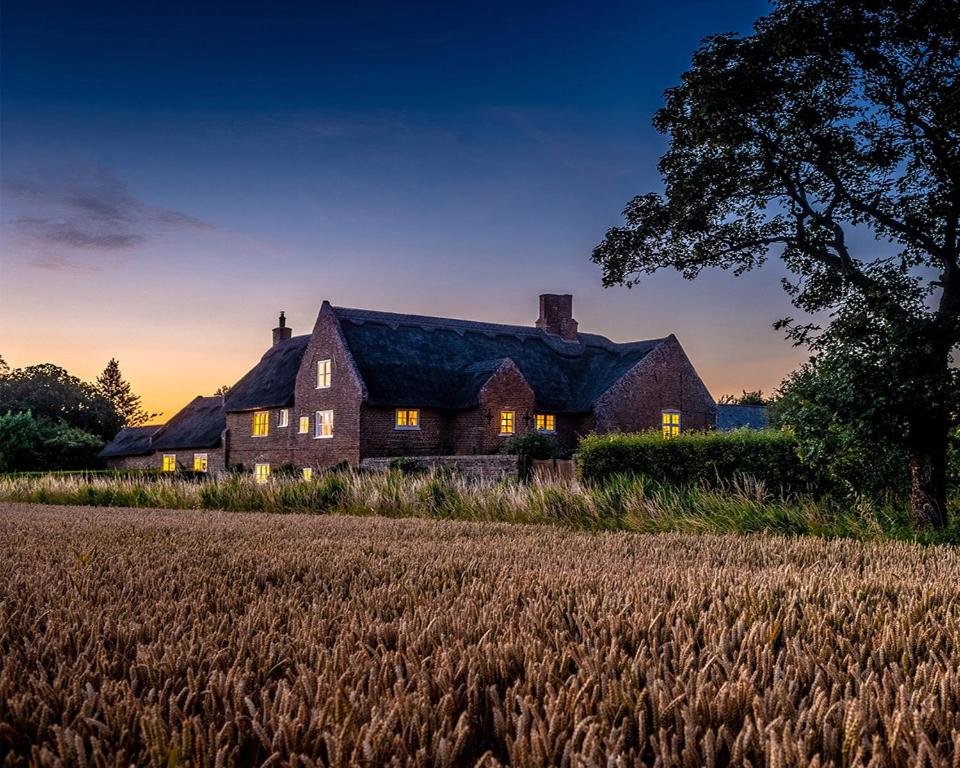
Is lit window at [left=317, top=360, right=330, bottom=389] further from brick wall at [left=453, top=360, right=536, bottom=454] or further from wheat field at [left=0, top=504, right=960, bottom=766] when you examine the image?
wheat field at [left=0, top=504, right=960, bottom=766]

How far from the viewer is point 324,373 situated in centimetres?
4025

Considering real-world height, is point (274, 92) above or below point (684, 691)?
above

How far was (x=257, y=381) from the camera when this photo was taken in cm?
4681

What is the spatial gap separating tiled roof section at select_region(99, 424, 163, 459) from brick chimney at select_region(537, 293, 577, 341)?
2799 centimetres

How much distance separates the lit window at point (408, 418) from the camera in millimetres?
38062

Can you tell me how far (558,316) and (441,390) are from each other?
38.9 feet

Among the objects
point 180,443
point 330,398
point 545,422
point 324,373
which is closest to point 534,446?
point 545,422

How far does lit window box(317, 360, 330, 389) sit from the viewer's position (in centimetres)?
3997

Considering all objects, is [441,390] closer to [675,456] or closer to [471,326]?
[471,326]

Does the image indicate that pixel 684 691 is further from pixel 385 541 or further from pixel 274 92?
pixel 274 92

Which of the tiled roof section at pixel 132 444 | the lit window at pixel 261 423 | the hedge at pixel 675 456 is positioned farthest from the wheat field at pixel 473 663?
the tiled roof section at pixel 132 444

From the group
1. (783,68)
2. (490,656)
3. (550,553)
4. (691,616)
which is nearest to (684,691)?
(490,656)

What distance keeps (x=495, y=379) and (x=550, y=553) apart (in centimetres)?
3161

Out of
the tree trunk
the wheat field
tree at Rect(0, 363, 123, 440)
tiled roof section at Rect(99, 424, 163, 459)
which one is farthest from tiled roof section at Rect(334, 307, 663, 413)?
tree at Rect(0, 363, 123, 440)
